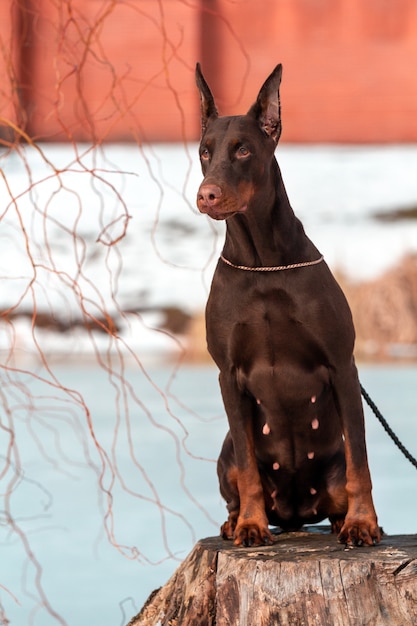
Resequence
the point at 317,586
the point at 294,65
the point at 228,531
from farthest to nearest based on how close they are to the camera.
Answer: the point at 294,65 → the point at 228,531 → the point at 317,586

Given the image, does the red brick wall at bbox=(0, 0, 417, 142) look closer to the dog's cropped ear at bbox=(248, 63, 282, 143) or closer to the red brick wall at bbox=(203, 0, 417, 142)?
the red brick wall at bbox=(203, 0, 417, 142)

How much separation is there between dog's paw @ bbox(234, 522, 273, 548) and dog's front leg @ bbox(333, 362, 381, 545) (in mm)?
131

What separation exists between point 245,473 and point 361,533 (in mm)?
201

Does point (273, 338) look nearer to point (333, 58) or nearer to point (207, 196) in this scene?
point (207, 196)

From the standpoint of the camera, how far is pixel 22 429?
4.29 m

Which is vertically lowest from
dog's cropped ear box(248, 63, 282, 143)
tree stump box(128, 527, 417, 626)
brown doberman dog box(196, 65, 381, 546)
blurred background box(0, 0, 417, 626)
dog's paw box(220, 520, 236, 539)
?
tree stump box(128, 527, 417, 626)

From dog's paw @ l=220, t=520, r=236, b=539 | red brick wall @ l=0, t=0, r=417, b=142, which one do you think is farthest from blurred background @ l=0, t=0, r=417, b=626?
dog's paw @ l=220, t=520, r=236, b=539

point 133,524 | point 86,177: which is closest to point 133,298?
point 86,177

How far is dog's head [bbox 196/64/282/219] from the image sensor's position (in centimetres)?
139

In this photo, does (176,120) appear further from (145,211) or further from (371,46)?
(371,46)

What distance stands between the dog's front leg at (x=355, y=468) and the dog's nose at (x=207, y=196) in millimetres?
360

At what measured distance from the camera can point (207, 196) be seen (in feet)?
4.48

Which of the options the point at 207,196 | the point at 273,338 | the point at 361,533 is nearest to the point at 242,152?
the point at 207,196

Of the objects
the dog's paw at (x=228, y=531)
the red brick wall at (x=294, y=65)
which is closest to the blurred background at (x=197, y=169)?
the red brick wall at (x=294, y=65)
